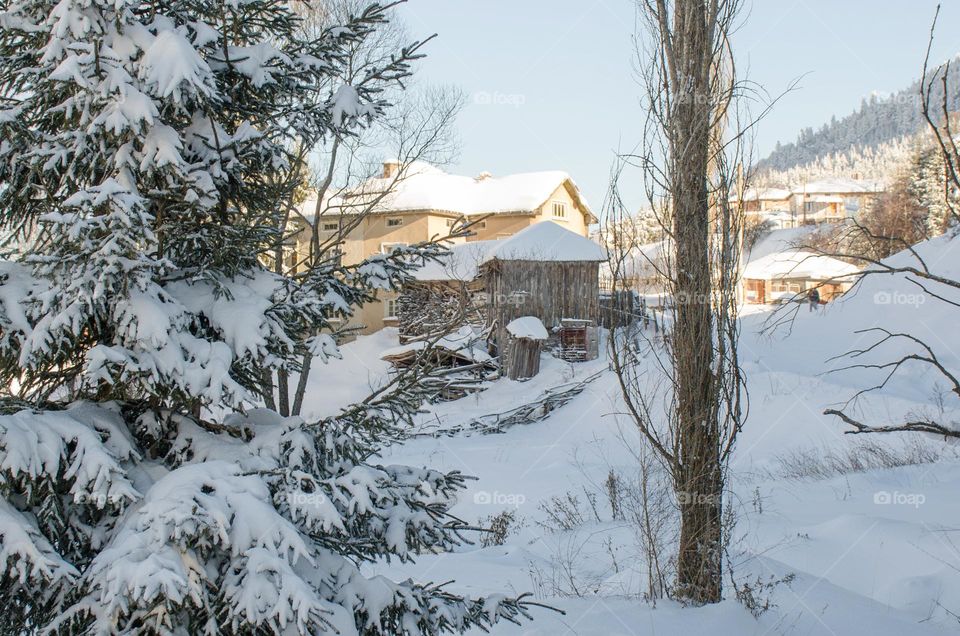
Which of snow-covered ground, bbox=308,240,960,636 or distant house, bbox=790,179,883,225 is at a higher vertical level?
distant house, bbox=790,179,883,225

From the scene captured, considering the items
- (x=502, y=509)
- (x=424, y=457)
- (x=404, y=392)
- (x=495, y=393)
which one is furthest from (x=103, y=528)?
(x=495, y=393)

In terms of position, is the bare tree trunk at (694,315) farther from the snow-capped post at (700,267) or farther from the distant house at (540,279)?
the distant house at (540,279)

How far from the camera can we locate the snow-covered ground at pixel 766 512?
17.9ft

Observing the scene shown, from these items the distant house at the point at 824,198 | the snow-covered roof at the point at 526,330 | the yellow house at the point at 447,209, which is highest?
the distant house at the point at 824,198

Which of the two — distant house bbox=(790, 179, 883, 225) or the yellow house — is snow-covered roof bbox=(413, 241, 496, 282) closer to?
the yellow house

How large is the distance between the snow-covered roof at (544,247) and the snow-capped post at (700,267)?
17.6 m

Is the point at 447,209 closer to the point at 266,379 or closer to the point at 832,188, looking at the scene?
the point at 266,379

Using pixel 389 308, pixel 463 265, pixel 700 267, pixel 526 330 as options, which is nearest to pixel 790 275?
pixel 463 265

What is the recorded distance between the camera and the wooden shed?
2394cm

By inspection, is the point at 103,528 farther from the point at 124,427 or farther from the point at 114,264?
the point at 114,264

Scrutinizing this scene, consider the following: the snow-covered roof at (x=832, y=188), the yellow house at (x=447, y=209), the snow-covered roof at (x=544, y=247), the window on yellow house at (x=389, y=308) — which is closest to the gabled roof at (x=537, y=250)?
the snow-covered roof at (x=544, y=247)

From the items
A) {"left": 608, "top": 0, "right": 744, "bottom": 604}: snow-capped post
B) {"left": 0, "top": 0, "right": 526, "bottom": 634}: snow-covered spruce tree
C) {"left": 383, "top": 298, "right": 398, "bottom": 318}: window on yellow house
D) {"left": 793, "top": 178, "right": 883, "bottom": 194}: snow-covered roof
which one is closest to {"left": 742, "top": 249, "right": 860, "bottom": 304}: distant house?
{"left": 383, "top": 298, "right": 398, "bottom": 318}: window on yellow house

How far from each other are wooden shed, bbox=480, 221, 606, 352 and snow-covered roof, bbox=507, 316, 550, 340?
2.02m

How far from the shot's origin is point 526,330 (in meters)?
21.1
